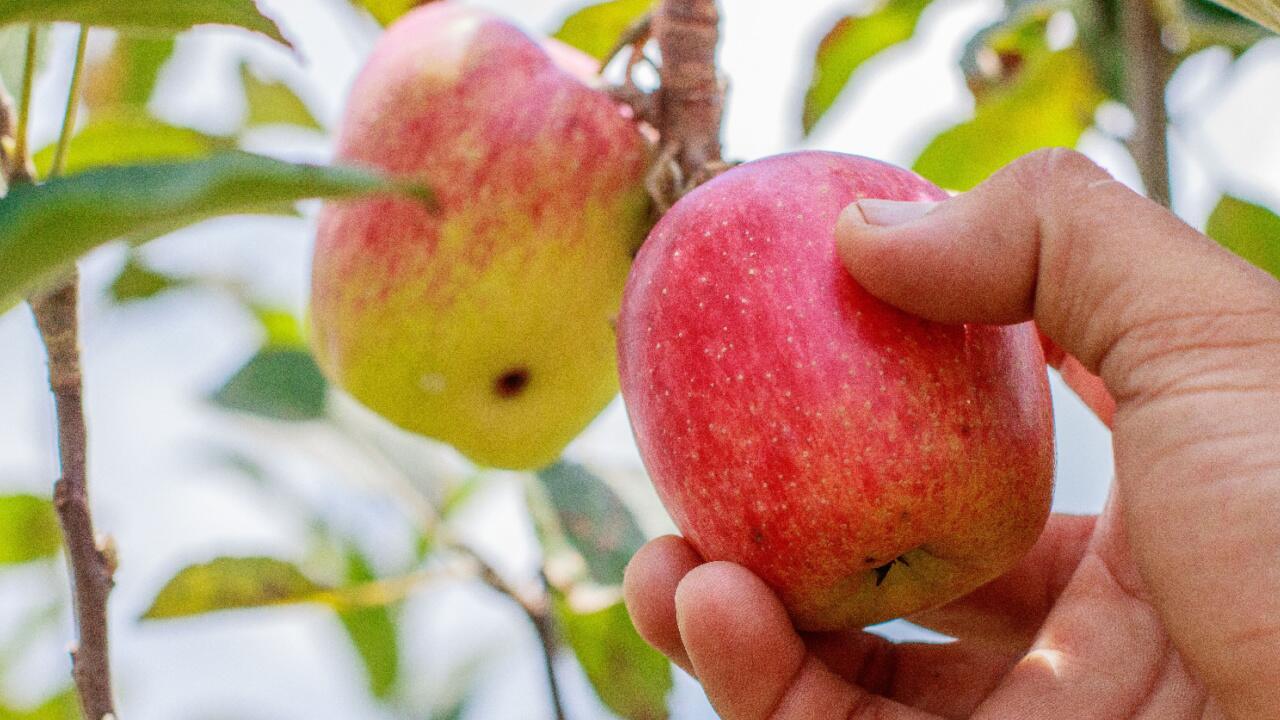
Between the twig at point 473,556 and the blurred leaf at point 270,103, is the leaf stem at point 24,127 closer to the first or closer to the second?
the twig at point 473,556

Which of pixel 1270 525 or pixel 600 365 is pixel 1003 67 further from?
pixel 1270 525

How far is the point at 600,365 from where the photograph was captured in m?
0.95

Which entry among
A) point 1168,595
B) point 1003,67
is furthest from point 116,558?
point 1003,67

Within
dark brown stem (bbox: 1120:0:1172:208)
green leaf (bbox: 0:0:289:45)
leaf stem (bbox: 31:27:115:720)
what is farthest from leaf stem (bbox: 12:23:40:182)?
dark brown stem (bbox: 1120:0:1172:208)

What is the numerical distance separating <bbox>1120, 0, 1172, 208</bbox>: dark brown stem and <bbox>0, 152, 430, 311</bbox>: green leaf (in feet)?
2.71

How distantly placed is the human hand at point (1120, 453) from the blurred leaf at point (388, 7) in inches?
26.0

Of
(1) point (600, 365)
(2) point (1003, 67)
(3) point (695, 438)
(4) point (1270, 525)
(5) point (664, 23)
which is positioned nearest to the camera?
(4) point (1270, 525)

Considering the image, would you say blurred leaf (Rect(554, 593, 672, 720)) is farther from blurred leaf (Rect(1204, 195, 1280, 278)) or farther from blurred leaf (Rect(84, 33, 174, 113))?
blurred leaf (Rect(84, 33, 174, 113))

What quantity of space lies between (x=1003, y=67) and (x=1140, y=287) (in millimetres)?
826

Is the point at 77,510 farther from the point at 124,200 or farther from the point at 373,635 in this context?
the point at 373,635

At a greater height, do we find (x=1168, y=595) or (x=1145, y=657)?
(x=1168, y=595)

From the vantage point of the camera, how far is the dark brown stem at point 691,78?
32.2 inches

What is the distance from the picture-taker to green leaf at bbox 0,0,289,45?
456 mm

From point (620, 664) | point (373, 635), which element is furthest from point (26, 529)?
point (620, 664)
